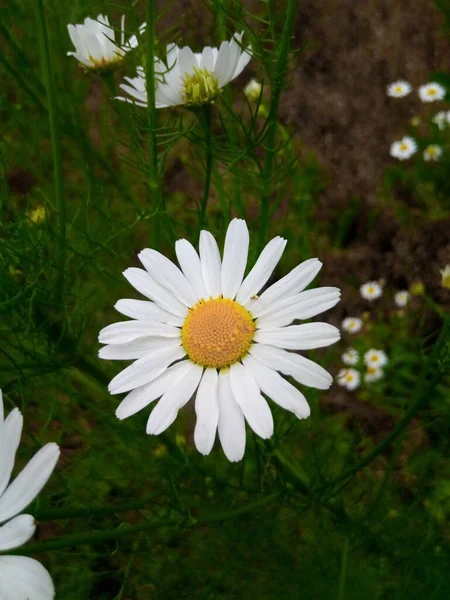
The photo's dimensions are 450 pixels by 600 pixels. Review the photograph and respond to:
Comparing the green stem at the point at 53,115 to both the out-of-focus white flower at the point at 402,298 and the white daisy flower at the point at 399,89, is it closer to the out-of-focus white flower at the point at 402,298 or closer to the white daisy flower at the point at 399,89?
the out-of-focus white flower at the point at 402,298

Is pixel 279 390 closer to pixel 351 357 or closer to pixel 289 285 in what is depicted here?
pixel 289 285

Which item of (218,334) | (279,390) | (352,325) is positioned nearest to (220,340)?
(218,334)

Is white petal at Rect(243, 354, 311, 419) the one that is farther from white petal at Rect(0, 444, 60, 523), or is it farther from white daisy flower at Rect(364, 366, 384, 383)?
white daisy flower at Rect(364, 366, 384, 383)

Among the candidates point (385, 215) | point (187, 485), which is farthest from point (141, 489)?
point (385, 215)

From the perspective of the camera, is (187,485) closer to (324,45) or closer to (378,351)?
(378,351)

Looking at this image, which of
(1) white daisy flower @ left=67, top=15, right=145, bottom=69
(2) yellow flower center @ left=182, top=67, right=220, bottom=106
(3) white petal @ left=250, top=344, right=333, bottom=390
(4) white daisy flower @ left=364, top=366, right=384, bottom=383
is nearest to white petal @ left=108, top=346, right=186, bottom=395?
(3) white petal @ left=250, top=344, right=333, bottom=390
